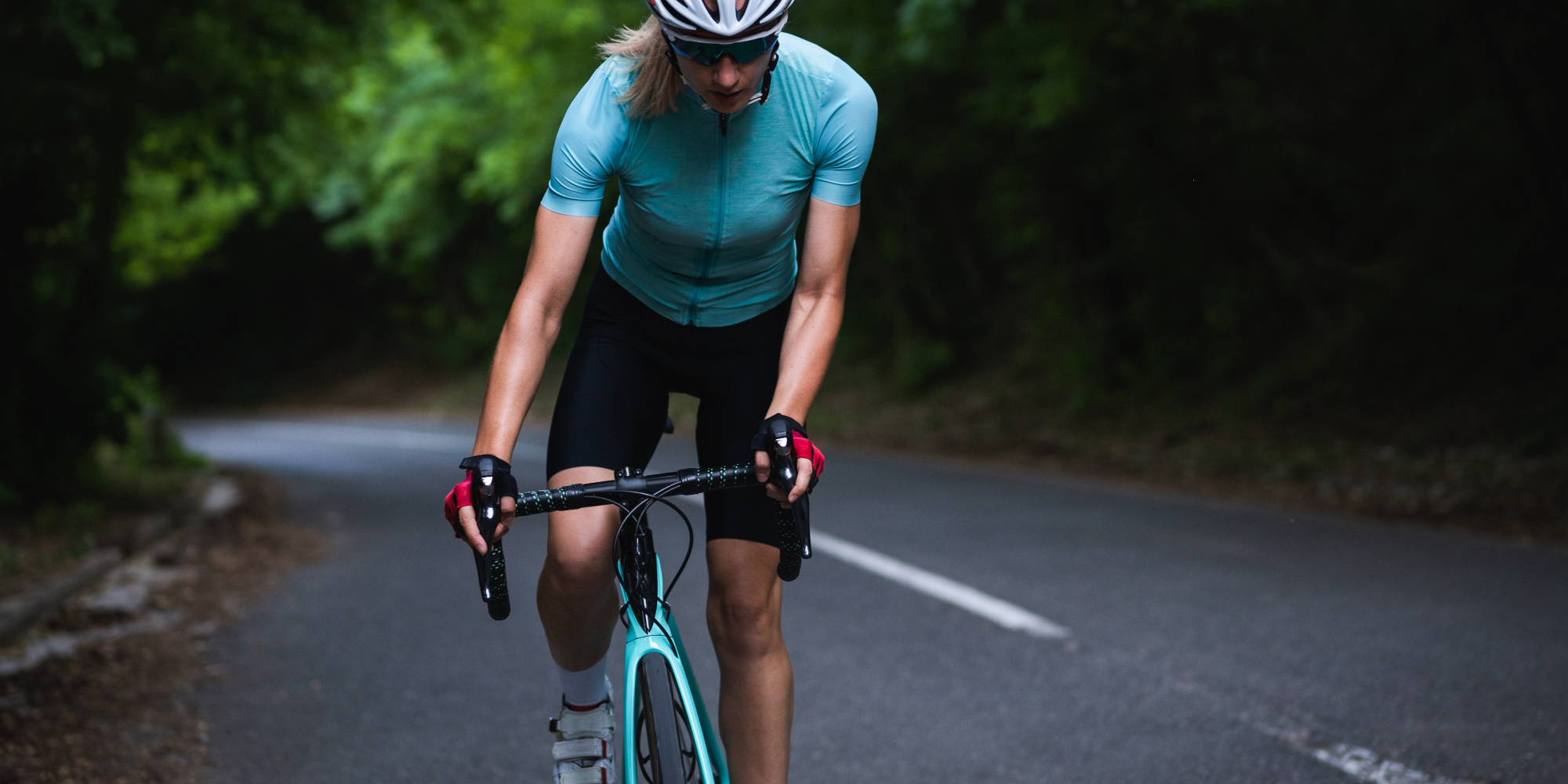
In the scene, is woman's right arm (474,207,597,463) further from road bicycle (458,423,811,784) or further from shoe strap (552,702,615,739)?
shoe strap (552,702,615,739)

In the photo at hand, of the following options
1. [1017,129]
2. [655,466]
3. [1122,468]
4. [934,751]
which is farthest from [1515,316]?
[934,751]

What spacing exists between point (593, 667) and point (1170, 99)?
40.3ft

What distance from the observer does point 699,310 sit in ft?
9.30

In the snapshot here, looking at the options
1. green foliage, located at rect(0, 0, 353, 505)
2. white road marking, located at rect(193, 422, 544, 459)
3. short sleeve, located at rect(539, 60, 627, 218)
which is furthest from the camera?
white road marking, located at rect(193, 422, 544, 459)

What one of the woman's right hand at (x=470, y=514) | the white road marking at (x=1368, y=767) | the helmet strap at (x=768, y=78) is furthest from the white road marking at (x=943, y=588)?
the woman's right hand at (x=470, y=514)

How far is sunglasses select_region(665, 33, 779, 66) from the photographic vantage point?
7.70ft

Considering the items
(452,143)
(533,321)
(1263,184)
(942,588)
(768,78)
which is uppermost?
(452,143)

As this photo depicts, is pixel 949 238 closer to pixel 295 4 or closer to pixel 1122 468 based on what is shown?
pixel 1122 468

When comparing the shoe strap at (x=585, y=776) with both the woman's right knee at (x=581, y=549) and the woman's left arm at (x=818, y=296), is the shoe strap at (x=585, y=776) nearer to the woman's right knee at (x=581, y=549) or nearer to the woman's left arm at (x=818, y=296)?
the woman's right knee at (x=581, y=549)

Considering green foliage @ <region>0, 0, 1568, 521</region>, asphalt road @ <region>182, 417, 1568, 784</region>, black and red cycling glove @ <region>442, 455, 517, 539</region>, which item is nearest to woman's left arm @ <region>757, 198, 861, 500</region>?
black and red cycling glove @ <region>442, 455, 517, 539</region>

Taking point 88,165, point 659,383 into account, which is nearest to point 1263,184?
point 88,165

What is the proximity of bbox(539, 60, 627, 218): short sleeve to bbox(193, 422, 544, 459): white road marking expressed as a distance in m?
14.2

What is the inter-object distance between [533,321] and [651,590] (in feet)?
1.98

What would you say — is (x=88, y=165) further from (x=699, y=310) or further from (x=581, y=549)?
(x=581, y=549)
